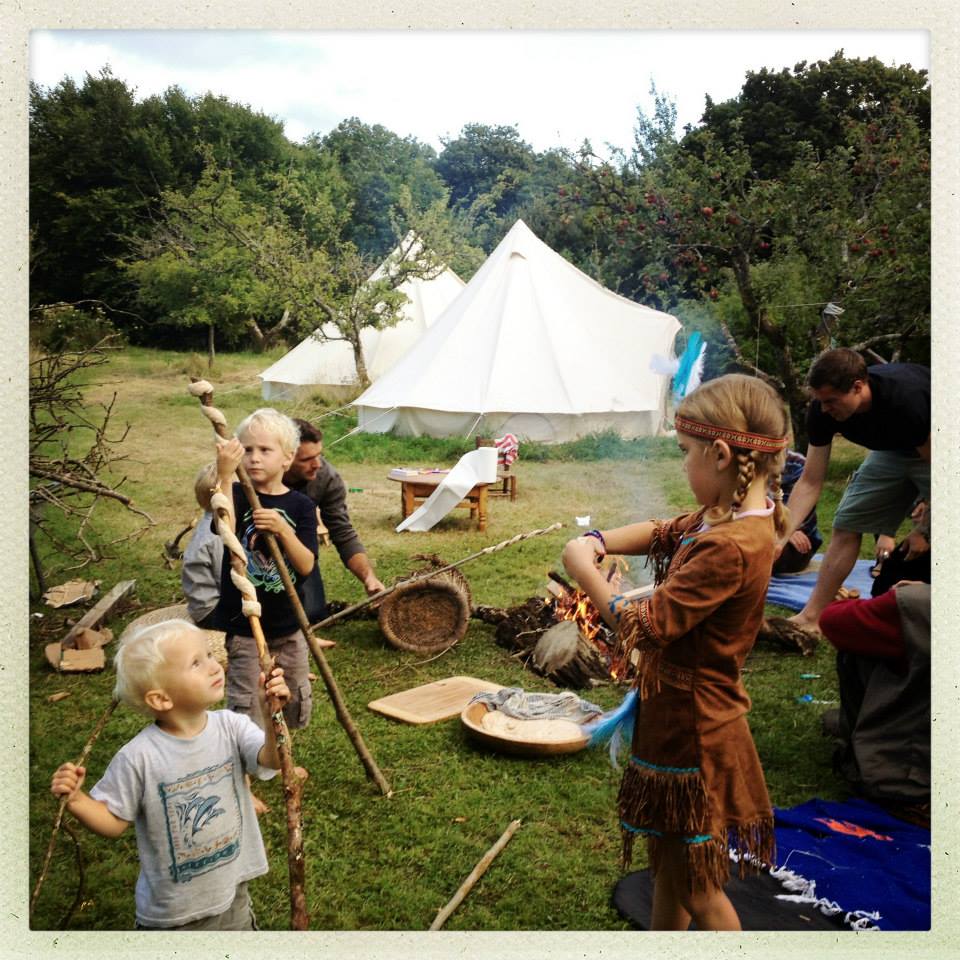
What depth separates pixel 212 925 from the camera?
1762mm

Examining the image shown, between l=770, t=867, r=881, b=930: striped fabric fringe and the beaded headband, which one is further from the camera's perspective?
l=770, t=867, r=881, b=930: striped fabric fringe

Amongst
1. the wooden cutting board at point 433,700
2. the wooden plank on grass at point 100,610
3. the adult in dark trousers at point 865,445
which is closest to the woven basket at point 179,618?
the wooden plank on grass at point 100,610

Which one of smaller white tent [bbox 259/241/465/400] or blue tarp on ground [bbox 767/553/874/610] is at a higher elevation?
smaller white tent [bbox 259/241/465/400]

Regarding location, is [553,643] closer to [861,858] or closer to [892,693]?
[892,693]

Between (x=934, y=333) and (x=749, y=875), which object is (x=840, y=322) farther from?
(x=749, y=875)

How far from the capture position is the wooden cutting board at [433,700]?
10.6ft

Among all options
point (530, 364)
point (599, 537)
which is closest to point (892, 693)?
point (599, 537)

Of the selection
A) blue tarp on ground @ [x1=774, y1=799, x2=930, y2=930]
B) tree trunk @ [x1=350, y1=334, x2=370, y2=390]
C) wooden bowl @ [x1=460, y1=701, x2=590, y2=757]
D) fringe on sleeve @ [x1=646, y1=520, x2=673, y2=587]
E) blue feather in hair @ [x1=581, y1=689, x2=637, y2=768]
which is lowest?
blue tarp on ground @ [x1=774, y1=799, x2=930, y2=930]

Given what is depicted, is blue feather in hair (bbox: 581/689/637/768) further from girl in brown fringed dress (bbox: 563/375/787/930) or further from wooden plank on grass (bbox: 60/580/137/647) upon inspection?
wooden plank on grass (bbox: 60/580/137/647)

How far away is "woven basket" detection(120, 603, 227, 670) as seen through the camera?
11.1ft

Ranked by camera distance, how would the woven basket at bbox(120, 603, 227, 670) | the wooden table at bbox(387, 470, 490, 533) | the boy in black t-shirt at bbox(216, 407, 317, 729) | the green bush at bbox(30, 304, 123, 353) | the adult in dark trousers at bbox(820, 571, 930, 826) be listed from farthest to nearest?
the wooden table at bbox(387, 470, 490, 533)
the woven basket at bbox(120, 603, 227, 670)
the green bush at bbox(30, 304, 123, 353)
the adult in dark trousers at bbox(820, 571, 930, 826)
the boy in black t-shirt at bbox(216, 407, 317, 729)

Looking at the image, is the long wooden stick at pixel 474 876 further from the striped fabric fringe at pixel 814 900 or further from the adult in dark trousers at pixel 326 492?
the adult in dark trousers at pixel 326 492

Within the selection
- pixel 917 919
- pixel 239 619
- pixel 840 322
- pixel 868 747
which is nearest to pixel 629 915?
pixel 917 919

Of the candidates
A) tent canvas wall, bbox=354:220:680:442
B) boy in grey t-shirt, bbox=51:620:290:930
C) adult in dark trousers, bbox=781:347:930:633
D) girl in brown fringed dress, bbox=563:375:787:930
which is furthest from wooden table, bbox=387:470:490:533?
girl in brown fringed dress, bbox=563:375:787:930
